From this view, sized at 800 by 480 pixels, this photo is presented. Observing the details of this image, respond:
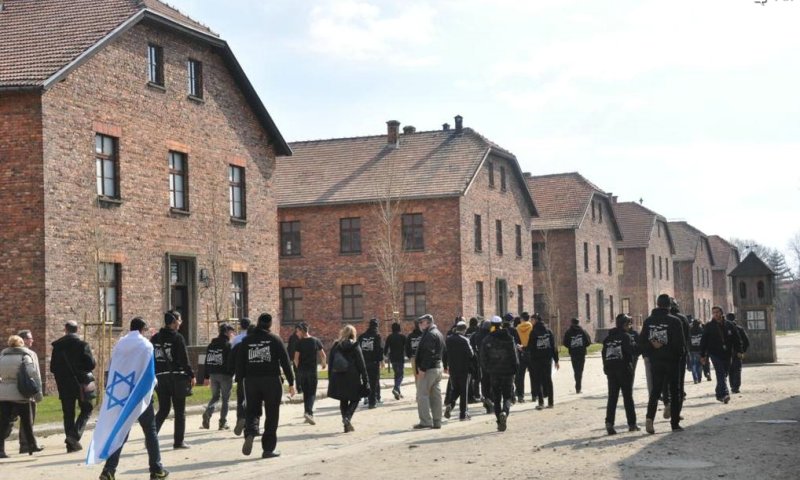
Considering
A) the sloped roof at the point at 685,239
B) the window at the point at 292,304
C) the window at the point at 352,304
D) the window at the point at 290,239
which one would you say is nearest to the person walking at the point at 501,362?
the window at the point at 352,304

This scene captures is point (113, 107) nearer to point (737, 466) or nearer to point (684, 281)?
point (737, 466)

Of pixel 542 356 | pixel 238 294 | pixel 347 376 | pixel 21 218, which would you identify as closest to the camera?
pixel 347 376

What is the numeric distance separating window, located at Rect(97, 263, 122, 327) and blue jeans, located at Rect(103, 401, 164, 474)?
1572cm

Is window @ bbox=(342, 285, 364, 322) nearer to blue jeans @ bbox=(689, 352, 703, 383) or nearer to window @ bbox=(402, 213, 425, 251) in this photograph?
window @ bbox=(402, 213, 425, 251)

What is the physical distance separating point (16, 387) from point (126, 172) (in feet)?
46.2

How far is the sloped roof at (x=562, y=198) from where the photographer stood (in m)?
63.0

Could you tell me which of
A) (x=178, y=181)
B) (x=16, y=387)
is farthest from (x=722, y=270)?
(x=16, y=387)

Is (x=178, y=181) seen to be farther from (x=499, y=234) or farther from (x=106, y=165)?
(x=499, y=234)

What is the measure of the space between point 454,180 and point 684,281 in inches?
1972

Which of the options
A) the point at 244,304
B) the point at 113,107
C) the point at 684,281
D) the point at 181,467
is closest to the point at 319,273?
the point at 244,304

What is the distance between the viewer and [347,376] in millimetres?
17312

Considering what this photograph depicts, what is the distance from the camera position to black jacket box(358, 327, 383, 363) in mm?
22469

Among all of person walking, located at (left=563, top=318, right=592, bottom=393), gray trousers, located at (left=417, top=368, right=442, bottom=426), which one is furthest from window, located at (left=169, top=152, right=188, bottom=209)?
gray trousers, located at (left=417, top=368, right=442, bottom=426)

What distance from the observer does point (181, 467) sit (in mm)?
13523
